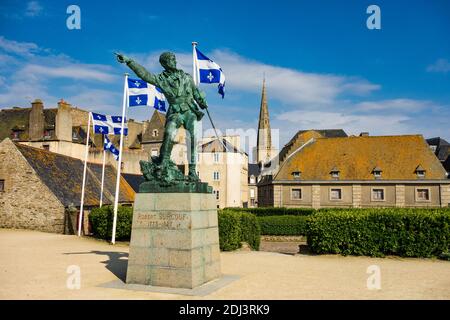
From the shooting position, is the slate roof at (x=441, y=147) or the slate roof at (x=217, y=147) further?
the slate roof at (x=441, y=147)

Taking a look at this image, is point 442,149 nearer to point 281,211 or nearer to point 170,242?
point 281,211

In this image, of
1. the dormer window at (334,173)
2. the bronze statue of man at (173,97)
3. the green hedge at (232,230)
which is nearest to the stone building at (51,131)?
the dormer window at (334,173)

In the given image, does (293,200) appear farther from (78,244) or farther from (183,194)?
(183,194)

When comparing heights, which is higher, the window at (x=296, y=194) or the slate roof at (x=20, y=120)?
the slate roof at (x=20, y=120)

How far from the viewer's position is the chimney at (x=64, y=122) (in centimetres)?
4484

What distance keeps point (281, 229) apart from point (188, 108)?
74.0ft

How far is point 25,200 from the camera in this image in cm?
2459

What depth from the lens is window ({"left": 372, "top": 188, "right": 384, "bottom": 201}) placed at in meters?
38.1

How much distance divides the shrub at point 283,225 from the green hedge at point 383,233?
48.3 ft

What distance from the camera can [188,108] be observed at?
33.0 feet

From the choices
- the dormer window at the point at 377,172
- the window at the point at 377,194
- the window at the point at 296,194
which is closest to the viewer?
the window at the point at 377,194

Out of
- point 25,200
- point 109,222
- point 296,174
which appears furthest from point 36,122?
point 296,174

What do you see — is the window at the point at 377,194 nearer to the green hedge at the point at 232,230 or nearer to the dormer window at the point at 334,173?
the dormer window at the point at 334,173
